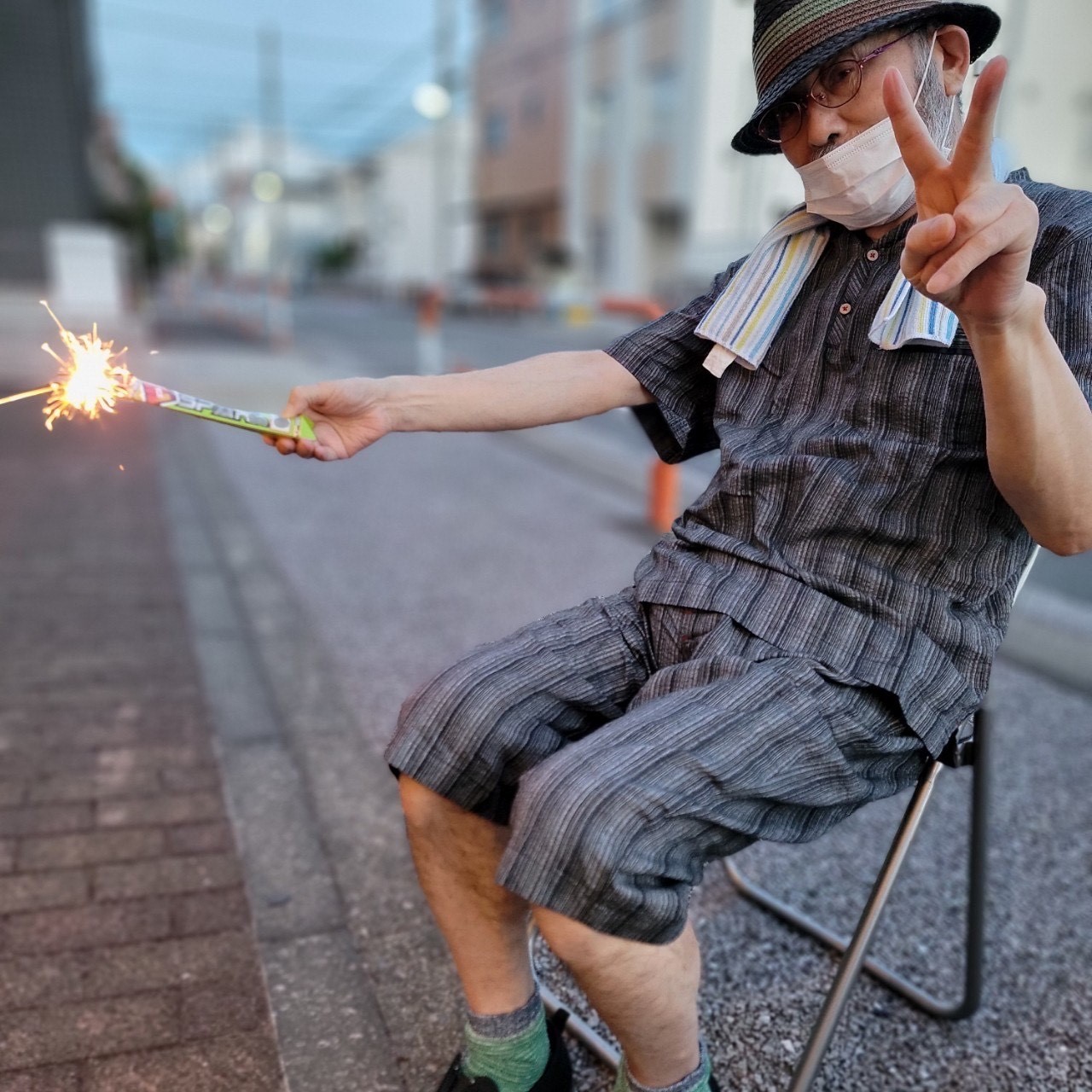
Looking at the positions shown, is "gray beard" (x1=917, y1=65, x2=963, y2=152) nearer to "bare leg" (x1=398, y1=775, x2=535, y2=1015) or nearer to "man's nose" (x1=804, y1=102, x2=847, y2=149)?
"man's nose" (x1=804, y1=102, x2=847, y2=149)

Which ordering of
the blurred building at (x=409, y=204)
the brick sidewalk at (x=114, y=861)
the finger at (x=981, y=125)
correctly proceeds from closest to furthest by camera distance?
the finger at (x=981, y=125)
the brick sidewalk at (x=114, y=861)
the blurred building at (x=409, y=204)

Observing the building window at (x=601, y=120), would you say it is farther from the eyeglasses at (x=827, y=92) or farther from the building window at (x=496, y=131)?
the eyeglasses at (x=827, y=92)

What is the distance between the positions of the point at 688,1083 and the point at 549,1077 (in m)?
0.27

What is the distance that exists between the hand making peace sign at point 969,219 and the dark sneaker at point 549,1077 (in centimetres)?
119

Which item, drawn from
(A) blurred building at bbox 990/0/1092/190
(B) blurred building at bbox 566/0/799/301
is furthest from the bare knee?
(A) blurred building at bbox 990/0/1092/190

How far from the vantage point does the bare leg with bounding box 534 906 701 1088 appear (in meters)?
1.20

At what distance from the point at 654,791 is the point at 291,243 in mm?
70262

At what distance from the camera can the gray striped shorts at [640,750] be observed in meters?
1.18

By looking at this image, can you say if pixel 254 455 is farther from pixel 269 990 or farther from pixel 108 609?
pixel 269 990

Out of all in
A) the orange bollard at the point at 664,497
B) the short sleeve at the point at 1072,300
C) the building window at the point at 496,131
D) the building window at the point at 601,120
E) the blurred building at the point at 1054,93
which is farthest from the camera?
the building window at the point at 496,131

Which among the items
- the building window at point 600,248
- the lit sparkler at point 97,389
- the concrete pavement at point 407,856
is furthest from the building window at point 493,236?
the lit sparkler at point 97,389

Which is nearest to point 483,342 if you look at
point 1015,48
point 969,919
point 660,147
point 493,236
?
point 660,147

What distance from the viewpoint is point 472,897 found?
1440 mm

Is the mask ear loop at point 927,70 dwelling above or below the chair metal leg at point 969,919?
above
